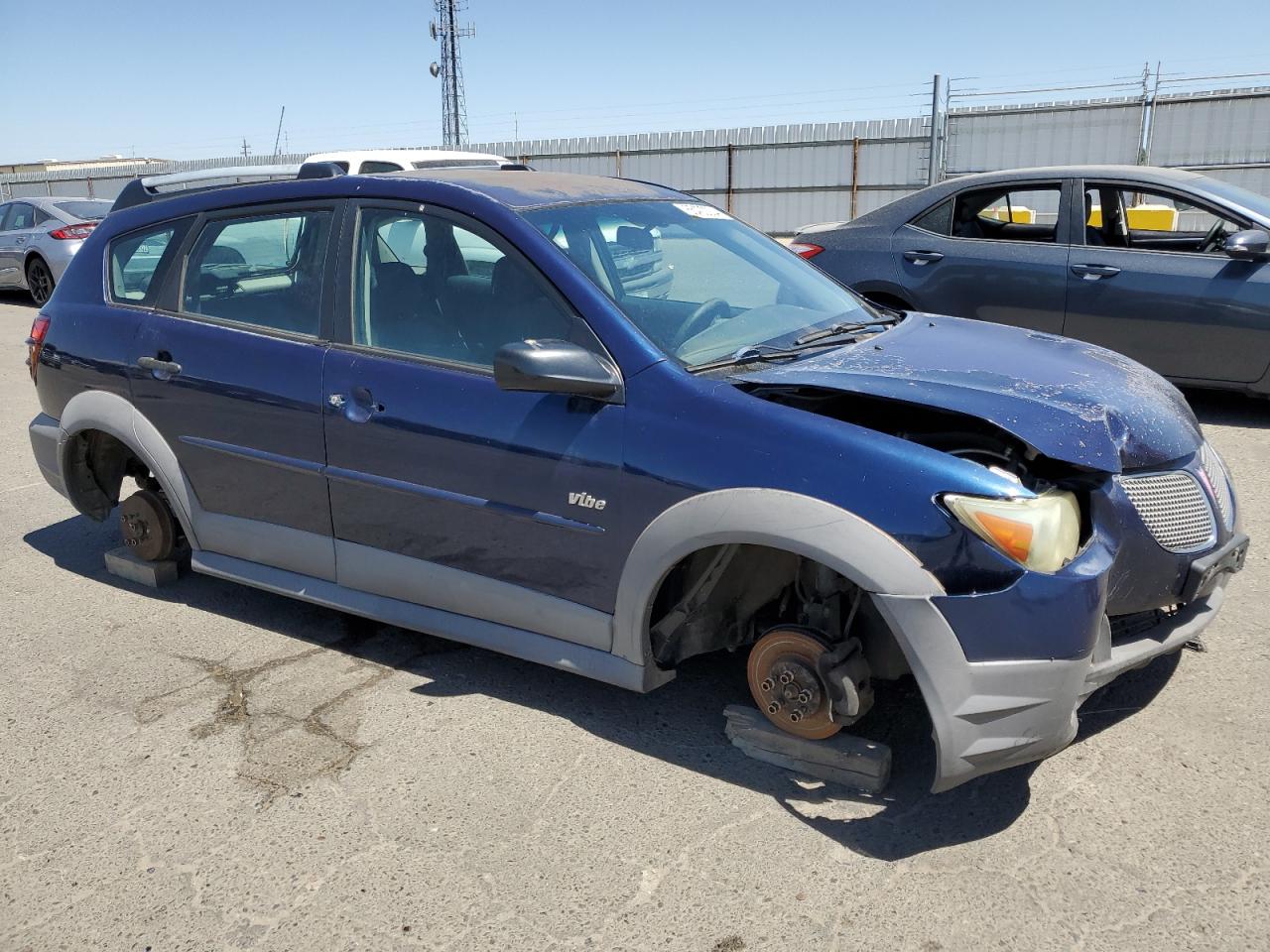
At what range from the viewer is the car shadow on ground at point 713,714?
9.54 feet

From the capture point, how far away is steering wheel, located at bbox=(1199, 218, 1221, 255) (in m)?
6.95

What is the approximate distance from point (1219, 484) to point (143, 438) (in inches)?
152

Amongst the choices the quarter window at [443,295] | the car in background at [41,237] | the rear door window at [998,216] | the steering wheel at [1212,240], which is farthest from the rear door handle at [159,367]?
the car in background at [41,237]

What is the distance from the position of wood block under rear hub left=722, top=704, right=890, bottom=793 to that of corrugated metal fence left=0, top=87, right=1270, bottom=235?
14.3m

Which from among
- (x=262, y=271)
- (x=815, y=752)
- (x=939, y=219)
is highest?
(x=939, y=219)

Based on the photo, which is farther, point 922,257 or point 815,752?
point 922,257

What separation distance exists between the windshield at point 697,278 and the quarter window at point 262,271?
35.6 inches

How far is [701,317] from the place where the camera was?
11.5ft

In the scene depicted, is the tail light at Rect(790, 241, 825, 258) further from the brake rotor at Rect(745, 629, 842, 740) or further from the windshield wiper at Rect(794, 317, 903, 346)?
the brake rotor at Rect(745, 629, 842, 740)

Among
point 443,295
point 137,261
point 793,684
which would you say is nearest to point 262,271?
point 137,261

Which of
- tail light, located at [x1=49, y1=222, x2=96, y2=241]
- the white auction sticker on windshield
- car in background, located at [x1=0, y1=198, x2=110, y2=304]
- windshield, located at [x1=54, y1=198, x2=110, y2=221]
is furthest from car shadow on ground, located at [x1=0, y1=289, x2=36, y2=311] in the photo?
the white auction sticker on windshield

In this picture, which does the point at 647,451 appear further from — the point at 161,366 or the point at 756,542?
the point at 161,366

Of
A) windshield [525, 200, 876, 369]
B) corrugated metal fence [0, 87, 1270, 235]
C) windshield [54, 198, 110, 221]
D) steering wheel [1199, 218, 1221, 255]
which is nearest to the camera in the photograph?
windshield [525, 200, 876, 369]

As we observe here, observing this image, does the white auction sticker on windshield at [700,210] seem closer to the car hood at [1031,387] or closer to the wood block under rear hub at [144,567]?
the car hood at [1031,387]
